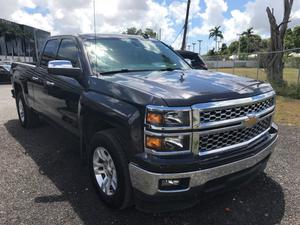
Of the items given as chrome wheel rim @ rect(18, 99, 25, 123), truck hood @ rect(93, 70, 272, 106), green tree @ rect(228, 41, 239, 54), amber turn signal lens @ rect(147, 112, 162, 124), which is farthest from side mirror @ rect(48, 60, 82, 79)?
green tree @ rect(228, 41, 239, 54)

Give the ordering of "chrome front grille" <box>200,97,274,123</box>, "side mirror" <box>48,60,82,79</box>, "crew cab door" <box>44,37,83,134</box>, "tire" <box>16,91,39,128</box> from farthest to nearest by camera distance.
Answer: "tire" <box>16,91,39,128</box>
"crew cab door" <box>44,37,83,134</box>
"side mirror" <box>48,60,82,79</box>
"chrome front grille" <box>200,97,274,123</box>

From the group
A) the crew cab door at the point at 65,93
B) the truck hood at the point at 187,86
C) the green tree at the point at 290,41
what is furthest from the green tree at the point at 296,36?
the truck hood at the point at 187,86

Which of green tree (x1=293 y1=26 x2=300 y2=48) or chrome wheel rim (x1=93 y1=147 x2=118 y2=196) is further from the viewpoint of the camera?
green tree (x1=293 y1=26 x2=300 y2=48)

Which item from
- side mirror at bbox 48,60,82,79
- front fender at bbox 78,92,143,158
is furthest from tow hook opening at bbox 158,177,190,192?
side mirror at bbox 48,60,82,79

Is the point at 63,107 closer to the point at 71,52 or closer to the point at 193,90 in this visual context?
the point at 71,52

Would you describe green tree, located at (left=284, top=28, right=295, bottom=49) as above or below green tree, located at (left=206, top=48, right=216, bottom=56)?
above

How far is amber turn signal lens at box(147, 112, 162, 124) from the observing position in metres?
2.86

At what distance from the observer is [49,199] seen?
3.87 m

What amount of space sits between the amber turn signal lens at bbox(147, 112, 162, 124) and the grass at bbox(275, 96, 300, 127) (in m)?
5.64

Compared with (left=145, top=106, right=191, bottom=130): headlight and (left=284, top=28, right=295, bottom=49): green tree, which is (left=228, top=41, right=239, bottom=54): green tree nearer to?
(left=284, top=28, right=295, bottom=49): green tree

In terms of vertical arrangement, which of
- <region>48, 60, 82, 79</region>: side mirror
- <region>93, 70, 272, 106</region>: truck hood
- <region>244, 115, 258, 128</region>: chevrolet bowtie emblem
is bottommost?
<region>244, 115, 258, 128</region>: chevrolet bowtie emblem

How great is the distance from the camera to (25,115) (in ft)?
23.0

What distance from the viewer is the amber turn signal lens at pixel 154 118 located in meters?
2.86

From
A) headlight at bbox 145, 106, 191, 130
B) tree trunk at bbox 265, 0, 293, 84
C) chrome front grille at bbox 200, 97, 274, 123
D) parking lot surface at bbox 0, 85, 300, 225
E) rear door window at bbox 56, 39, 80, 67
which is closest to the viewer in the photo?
headlight at bbox 145, 106, 191, 130
